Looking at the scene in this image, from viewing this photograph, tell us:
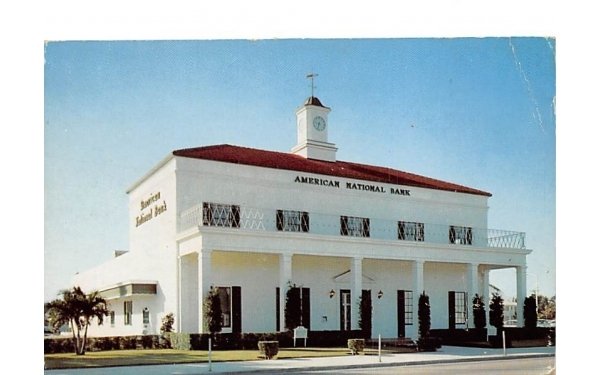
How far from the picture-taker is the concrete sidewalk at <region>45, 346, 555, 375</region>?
15516 mm

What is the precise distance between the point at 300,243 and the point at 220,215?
2927 mm

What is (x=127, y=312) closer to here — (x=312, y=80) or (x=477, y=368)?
(x=312, y=80)

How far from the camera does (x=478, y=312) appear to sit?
83.6 ft

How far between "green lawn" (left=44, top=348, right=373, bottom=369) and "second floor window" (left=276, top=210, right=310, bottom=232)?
3750 mm

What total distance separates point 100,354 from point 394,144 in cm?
889

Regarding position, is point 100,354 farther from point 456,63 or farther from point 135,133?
point 456,63

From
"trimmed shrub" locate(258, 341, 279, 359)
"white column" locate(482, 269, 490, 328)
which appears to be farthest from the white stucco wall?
"trimmed shrub" locate(258, 341, 279, 359)

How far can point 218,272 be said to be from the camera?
22125 millimetres

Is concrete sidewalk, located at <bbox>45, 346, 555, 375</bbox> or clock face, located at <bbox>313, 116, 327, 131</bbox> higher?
clock face, located at <bbox>313, 116, 327, 131</bbox>

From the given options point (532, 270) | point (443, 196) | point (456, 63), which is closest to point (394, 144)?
point (456, 63)

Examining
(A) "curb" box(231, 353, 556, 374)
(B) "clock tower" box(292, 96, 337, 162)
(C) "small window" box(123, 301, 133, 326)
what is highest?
(B) "clock tower" box(292, 96, 337, 162)

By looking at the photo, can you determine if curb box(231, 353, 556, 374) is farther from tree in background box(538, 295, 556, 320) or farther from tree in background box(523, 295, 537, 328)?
tree in background box(523, 295, 537, 328)

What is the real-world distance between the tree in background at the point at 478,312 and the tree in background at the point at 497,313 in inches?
17.7
